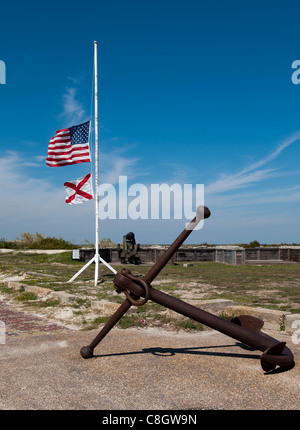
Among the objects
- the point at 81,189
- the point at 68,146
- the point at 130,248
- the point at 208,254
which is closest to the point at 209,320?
the point at 81,189

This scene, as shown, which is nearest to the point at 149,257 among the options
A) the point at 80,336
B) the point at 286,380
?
the point at 80,336

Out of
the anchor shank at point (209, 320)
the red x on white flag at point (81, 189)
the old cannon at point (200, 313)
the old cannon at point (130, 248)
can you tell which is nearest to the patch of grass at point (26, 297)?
the red x on white flag at point (81, 189)

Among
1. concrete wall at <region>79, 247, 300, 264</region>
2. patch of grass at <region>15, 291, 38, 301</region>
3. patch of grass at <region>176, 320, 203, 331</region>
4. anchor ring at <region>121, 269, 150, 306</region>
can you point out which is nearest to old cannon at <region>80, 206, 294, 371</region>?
anchor ring at <region>121, 269, 150, 306</region>

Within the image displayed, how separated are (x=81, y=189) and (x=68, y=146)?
4.04 ft

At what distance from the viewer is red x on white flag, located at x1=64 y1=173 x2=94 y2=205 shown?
9.45m

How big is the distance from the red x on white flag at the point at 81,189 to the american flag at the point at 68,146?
0.51 m

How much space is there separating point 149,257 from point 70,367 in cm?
1790

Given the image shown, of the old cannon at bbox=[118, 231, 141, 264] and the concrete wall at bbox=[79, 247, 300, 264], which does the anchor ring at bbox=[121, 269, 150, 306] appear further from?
the concrete wall at bbox=[79, 247, 300, 264]

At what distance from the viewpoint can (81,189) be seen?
31.0 ft

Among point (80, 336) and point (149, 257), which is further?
point (149, 257)

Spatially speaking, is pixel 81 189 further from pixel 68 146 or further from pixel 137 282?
pixel 137 282
